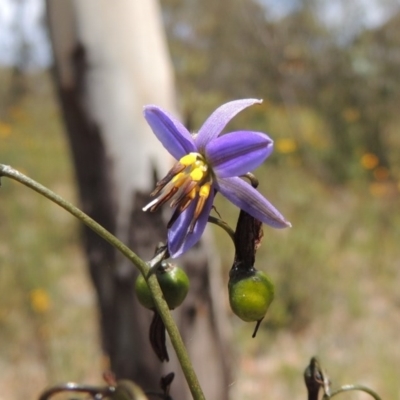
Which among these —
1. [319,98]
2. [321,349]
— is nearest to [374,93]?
[319,98]

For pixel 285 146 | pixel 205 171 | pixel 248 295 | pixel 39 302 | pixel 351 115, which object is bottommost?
pixel 39 302

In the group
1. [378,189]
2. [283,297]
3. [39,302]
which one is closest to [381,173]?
[378,189]

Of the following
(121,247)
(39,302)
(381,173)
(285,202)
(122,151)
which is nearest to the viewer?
(121,247)

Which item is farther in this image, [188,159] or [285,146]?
[285,146]

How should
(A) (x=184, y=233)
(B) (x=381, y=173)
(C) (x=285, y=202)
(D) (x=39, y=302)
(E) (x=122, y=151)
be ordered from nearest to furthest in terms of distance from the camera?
1. (A) (x=184, y=233)
2. (E) (x=122, y=151)
3. (D) (x=39, y=302)
4. (C) (x=285, y=202)
5. (B) (x=381, y=173)

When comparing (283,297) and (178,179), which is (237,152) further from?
(283,297)

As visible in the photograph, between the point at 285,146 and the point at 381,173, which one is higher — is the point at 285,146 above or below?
above
